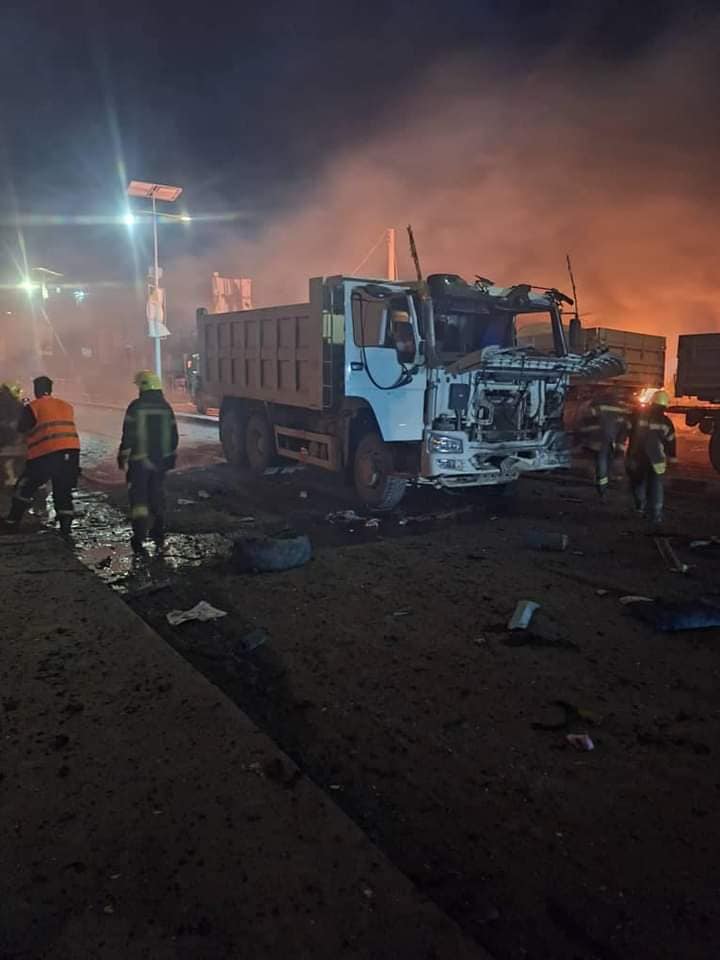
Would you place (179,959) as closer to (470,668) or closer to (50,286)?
(470,668)

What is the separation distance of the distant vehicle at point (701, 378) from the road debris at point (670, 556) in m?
5.96

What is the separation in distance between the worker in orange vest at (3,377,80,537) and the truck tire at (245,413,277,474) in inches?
149

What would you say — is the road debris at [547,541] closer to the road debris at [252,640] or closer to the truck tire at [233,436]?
the road debris at [252,640]

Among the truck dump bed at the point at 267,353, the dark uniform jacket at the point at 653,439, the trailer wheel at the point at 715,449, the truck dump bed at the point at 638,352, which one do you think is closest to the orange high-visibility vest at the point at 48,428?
the truck dump bed at the point at 267,353

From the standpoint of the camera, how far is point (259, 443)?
413 inches

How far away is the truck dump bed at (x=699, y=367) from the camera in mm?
11492

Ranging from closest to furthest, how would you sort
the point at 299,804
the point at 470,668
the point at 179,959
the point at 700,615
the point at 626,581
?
→ the point at 179,959 < the point at 299,804 < the point at 470,668 < the point at 700,615 < the point at 626,581

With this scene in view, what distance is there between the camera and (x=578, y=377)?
8.34 metres

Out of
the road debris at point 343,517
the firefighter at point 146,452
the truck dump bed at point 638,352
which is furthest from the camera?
the truck dump bed at point 638,352

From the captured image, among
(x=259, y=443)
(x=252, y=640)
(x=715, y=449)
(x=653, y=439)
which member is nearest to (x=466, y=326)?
(x=653, y=439)

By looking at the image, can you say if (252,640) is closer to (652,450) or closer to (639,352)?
(652,450)

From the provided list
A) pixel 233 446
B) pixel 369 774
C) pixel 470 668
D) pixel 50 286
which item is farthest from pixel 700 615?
pixel 50 286

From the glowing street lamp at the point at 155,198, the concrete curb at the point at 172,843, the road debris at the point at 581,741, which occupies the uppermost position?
the glowing street lamp at the point at 155,198

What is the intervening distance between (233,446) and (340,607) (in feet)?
23.1
